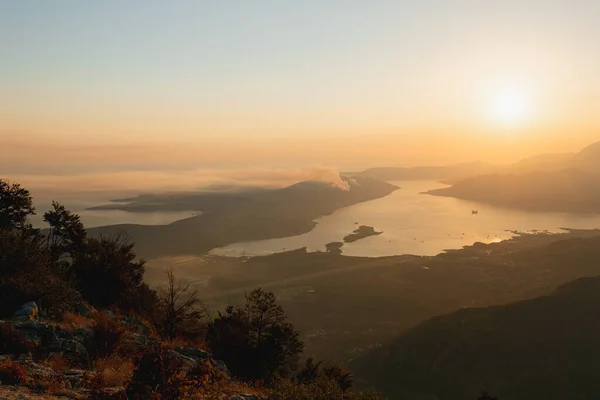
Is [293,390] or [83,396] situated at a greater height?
[83,396]

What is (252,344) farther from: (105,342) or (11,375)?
(11,375)

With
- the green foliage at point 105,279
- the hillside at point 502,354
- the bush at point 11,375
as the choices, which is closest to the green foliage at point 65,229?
the green foliage at point 105,279

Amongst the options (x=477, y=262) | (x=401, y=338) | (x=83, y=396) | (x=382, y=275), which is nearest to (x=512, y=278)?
(x=477, y=262)

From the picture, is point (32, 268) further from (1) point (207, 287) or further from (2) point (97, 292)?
(1) point (207, 287)

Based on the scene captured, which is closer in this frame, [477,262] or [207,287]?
[207,287]

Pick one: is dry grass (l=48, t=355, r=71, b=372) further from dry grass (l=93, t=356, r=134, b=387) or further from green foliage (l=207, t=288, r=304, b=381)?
green foliage (l=207, t=288, r=304, b=381)
